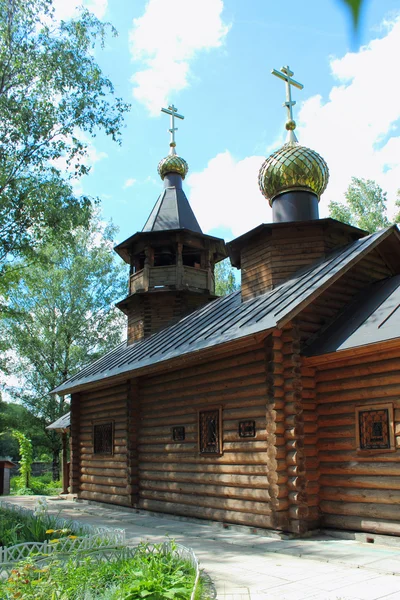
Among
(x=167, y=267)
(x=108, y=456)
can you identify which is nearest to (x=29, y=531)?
(x=108, y=456)

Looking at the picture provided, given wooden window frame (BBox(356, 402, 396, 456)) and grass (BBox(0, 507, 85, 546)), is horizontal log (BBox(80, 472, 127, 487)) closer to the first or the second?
grass (BBox(0, 507, 85, 546))

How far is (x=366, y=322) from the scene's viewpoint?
827 centimetres

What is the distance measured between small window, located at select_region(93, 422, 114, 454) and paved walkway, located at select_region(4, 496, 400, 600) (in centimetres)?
437

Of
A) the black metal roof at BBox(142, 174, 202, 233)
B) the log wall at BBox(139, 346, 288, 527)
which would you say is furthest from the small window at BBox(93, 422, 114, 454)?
the black metal roof at BBox(142, 174, 202, 233)

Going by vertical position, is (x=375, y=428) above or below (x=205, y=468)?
above

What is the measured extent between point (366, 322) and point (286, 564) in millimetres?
3671

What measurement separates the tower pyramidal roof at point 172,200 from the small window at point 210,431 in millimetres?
7717

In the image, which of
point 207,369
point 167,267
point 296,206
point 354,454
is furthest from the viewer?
point 167,267

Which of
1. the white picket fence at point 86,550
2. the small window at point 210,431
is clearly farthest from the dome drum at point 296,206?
the white picket fence at point 86,550

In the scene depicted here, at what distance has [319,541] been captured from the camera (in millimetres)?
7746

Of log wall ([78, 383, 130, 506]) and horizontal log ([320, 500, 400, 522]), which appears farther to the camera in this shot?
log wall ([78, 383, 130, 506])

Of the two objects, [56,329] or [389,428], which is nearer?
[389,428]

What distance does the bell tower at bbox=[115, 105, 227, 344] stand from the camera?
15820mm

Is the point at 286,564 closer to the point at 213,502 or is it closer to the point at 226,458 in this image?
the point at 226,458
